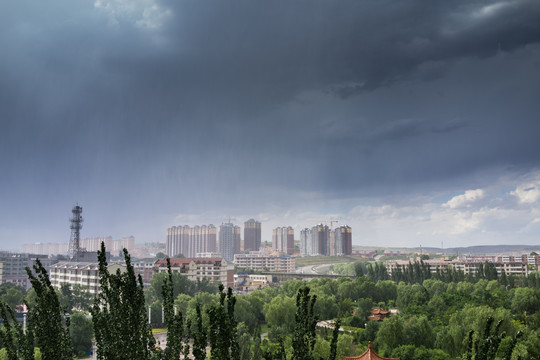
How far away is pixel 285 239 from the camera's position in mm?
116875

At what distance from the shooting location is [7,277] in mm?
55469

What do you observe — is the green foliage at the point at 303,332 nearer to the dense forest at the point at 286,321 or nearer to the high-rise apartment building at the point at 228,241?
the dense forest at the point at 286,321

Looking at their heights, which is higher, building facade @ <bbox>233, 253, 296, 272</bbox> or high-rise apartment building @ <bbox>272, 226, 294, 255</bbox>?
high-rise apartment building @ <bbox>272, 226, 294, 255</bbox>

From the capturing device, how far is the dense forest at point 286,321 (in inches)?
178

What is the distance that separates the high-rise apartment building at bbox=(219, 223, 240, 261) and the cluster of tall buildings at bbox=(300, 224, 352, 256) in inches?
957

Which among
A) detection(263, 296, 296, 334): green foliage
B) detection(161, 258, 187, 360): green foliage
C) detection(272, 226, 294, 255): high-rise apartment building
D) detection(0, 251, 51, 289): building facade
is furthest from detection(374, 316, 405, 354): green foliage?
detection(272, 226, 294, 255): high-rise apartment building

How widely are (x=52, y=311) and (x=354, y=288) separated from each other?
31.8 m

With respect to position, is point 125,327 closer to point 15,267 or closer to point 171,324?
point 171,324

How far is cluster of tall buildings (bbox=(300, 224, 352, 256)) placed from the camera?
Result: 116 metres

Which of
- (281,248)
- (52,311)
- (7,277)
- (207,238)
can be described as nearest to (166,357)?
(52,311)

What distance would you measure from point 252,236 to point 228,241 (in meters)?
11.2

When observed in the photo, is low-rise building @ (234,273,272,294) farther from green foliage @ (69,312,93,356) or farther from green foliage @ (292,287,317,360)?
green foliage @ (292,287,317,360)

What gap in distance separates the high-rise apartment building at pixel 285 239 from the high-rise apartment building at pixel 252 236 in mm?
5796

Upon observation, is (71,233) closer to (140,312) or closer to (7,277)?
(7,277)
